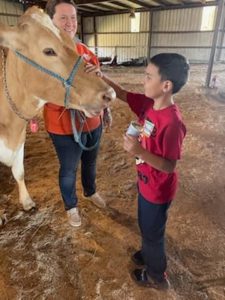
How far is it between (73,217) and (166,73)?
5.22 feet

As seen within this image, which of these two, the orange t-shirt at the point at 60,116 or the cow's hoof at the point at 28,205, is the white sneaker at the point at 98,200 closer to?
the cow's hoof at the point at 28,205

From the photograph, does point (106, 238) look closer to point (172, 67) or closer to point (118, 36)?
point (172, 67)

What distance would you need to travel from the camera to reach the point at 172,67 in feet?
4.51

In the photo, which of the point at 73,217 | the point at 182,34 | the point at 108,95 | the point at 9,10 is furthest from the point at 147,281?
the point at 182,34

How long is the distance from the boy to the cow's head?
0.90ft

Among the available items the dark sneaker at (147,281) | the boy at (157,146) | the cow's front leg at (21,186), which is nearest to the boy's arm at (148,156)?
the boy at (157,146)

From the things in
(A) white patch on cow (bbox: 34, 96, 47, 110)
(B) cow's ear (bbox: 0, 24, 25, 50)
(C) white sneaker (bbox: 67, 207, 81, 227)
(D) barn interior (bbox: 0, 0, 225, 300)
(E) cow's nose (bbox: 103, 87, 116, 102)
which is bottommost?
(D) barn interior (bbox: 0, 0, 225, 300)

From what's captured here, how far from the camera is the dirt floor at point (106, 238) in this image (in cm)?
186

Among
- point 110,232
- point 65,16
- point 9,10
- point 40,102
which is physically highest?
point 9,10

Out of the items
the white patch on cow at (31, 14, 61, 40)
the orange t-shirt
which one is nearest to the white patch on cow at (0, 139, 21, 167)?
the orange t-shirt

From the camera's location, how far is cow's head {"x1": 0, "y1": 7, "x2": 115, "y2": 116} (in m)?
1.55

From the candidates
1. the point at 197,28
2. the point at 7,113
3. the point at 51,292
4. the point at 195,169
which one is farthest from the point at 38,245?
the point at 197,28

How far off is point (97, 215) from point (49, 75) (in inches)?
59.0

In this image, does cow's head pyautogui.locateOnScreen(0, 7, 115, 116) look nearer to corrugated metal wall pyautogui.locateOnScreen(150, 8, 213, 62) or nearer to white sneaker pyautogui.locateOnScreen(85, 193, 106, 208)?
white sneaker pyautogui.locateOnScreen(85, 193, 106, 208)
